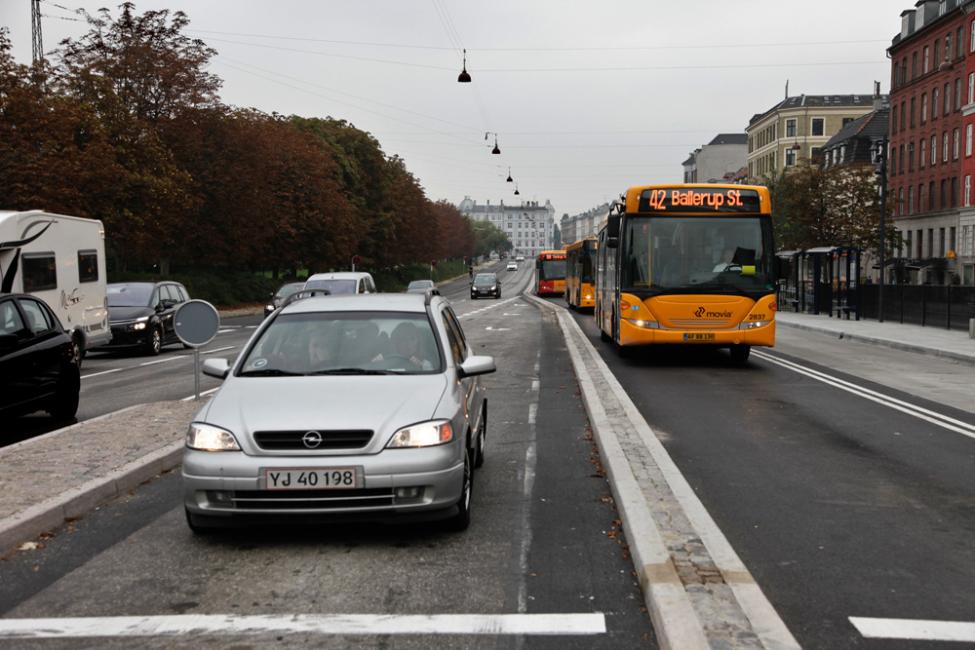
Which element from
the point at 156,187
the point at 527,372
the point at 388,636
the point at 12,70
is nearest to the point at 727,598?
the point at 388,636

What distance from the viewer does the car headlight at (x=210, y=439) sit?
17.8ft

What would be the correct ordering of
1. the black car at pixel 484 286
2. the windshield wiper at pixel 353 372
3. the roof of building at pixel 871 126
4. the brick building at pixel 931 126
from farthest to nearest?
the roof of building at pixel 871 126 → the black car at pixel 484 286 → the brick building at pixel 931 126 → the windshield wiper at pixel 353 372

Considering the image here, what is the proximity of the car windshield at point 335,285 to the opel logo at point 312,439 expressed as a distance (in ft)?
70.0

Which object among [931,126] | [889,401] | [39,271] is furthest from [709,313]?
[931,126]

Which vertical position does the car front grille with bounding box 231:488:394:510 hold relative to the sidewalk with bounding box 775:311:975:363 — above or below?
above

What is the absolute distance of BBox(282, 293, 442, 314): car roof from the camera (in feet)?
22.9

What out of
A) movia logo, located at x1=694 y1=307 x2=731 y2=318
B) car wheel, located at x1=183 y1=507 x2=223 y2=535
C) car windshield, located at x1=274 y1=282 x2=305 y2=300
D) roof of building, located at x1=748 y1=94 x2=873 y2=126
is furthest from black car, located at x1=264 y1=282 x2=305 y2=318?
roof of building, located at x1=748 y1=94 x2=873 y2=126

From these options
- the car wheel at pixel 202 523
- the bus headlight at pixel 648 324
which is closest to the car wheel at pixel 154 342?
the bus headlight at pixel 648 324

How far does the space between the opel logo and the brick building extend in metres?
59.4

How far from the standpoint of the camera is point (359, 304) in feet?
23.3

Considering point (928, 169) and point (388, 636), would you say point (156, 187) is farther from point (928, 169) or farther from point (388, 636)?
point (928, 169)

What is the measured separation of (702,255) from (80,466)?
11.4 m

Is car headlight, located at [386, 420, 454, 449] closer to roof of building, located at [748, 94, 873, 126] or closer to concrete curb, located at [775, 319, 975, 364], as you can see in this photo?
concrete curb, located at [775, 319, 975, 364]

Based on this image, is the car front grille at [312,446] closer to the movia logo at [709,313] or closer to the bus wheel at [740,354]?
the movia logo at [709,313]
